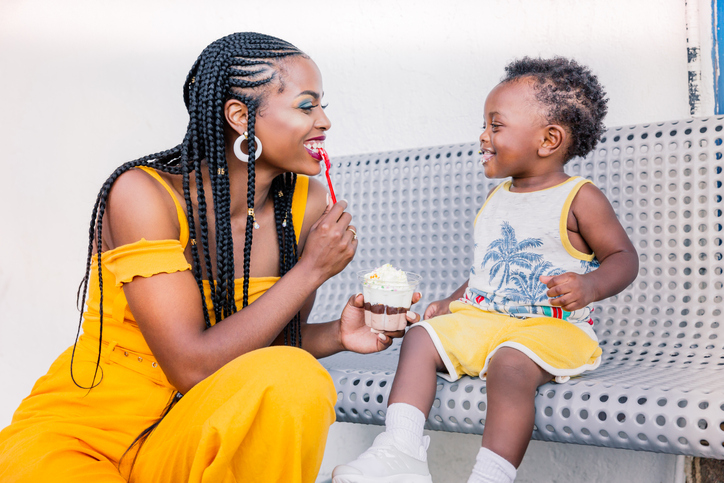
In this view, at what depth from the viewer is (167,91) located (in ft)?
9.89

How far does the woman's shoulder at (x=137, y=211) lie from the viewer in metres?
1.24

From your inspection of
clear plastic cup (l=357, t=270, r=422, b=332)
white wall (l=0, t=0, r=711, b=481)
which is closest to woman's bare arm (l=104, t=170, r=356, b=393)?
clear plastic cup (l=357, t=270, r=422, b=332)

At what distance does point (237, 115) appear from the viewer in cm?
142

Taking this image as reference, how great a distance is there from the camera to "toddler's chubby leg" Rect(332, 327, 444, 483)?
1188 mm

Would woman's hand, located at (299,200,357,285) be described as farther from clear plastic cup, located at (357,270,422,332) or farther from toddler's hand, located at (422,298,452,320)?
toddler's hand, located at (422,298,452,320)

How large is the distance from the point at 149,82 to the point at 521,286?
2294mm

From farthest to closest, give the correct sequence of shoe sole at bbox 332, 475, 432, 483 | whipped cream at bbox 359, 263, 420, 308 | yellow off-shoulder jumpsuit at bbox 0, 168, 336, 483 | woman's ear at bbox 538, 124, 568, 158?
woman's ear at bbox 538, 124, 568, 158
whipped cream at bbox 359, 263, 420, 308
shoe sole at bbox 332, 475, 432, 483
yellow off-shoulder jumpsuit at bbox 0, 168, 336, 483

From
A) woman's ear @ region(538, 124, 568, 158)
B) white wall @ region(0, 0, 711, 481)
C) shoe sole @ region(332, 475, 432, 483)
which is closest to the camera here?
shoe sole @ region(332, 475, 432, 483)

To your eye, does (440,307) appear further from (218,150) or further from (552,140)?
(218,150)

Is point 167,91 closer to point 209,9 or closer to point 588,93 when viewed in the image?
point 209,9

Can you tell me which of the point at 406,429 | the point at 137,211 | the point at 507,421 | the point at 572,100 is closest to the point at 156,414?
the point at 137,211

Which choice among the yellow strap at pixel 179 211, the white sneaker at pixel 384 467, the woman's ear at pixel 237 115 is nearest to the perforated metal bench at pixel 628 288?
the white sneaker at pixel 384 467

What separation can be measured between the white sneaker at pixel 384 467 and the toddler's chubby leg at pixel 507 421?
12 centimetres

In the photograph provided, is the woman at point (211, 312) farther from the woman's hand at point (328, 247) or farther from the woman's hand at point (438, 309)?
the woman's hand at point (438, 309)
